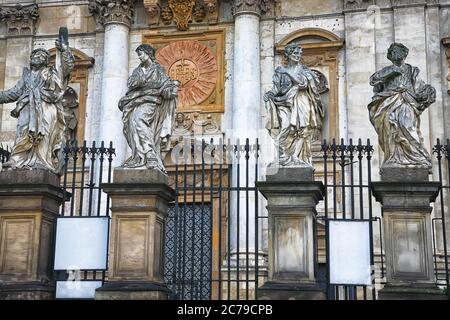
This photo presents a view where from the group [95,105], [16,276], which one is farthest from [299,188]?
[95,105]

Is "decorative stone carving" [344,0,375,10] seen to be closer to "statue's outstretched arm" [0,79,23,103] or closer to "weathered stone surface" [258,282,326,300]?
"statue's outstretched arm" [0,79,23,103]

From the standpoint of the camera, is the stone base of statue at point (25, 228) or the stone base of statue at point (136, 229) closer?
the stone base of statue at point (136, 229)

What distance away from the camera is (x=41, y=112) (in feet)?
42.3

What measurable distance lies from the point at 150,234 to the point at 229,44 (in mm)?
9321

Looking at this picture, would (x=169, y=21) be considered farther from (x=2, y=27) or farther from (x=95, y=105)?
(x=2, y=27)

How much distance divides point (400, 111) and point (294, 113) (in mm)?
1626

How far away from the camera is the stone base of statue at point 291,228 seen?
11.8 m

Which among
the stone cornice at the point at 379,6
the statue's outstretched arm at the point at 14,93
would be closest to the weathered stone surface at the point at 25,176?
the statue's outstretched arm at the point at 14,93

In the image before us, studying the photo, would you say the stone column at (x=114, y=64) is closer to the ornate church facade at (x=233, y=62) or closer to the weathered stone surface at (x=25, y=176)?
the ornate church facade at (x=233, y=62)

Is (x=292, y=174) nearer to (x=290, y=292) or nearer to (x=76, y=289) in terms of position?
(x=290, y=292)

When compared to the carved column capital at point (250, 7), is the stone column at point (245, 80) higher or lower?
lower

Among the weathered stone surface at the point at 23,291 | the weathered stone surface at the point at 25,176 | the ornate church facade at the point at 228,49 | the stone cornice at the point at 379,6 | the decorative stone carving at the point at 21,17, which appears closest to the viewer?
the weathered stone surface at the point at 23,291

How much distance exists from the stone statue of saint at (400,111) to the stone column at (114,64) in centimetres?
891

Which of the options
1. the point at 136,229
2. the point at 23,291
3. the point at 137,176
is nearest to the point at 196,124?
the point at 137,176
